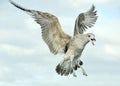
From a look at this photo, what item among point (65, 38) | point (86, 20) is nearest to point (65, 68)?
point (65, 38)

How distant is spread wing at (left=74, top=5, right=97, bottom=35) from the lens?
19923 mm

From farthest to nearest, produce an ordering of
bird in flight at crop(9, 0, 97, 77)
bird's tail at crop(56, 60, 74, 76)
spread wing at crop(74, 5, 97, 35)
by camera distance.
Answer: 1. spread wing at crop(74, 5, 97, 35)
2. bird's tail at crop(56, 60, 74, 76)
3. bird in flight at crop(9, 0, 97, 77)

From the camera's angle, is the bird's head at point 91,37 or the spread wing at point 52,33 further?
the spread wing at point 52,33

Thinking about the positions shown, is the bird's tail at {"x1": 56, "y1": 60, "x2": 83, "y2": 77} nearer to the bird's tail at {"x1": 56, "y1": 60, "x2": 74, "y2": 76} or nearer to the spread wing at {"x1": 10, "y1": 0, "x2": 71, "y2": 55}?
the bird's tail at {"x1": 56, "y1": 60, "x2": 74, "y2": 76}

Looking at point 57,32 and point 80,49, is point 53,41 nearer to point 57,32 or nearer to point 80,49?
point 57,32

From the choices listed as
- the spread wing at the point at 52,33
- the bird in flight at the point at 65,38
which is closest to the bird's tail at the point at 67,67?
the bird in flight at the point at 65,38

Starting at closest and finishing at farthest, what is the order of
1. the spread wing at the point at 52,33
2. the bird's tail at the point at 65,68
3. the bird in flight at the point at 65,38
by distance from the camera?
the bird in flight at the point at 65,38 → the bird's tail at the point at 65,68 → the spread wing at the point at 52,33

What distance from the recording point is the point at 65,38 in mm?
18406

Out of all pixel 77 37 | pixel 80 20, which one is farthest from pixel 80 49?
pixel 80 20

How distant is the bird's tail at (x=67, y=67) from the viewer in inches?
671

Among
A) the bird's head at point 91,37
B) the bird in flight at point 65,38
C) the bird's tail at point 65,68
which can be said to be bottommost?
the bird's tail at point 65,68

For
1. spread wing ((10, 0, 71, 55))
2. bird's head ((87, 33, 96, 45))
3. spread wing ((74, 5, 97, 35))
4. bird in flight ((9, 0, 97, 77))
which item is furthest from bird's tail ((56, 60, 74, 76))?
spread wing ((74, 5, 97, 35))

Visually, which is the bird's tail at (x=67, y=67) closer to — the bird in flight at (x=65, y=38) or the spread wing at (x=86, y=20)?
the bird in flight at (x=65, y=38)

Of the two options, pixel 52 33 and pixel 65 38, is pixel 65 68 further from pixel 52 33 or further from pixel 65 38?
pixel 52 33
